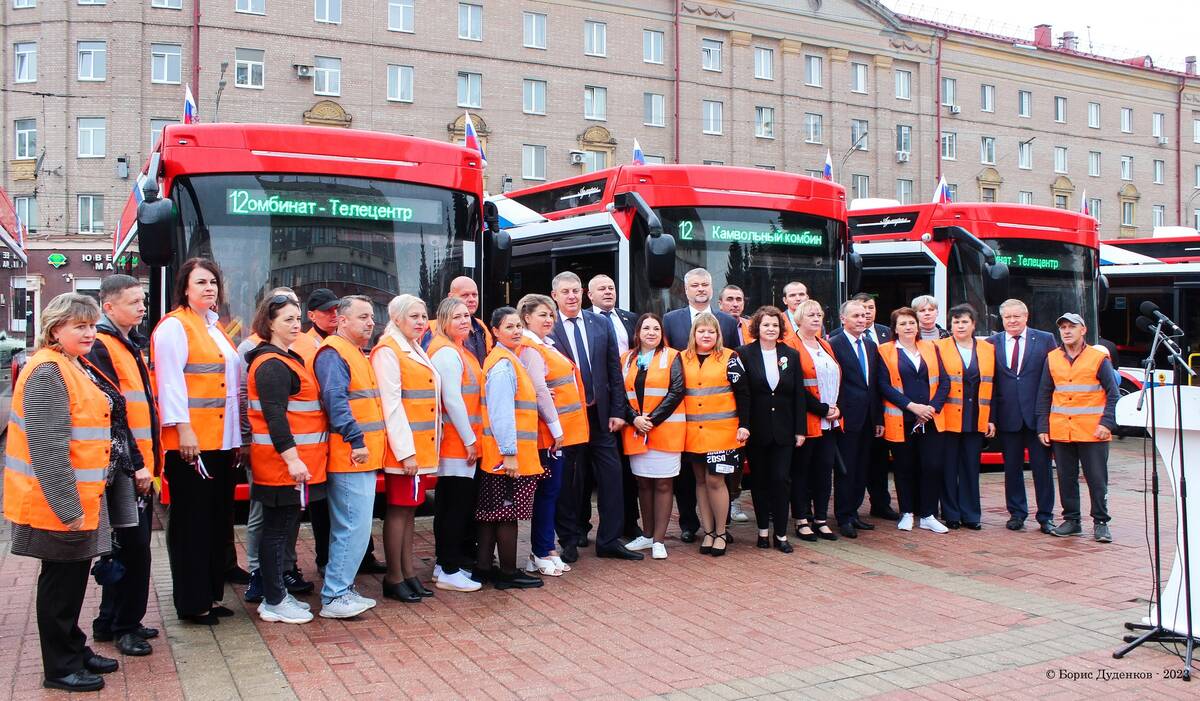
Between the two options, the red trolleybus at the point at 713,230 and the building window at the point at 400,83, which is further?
the building window at the point at 400,83

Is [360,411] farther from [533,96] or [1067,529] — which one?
[533,96]

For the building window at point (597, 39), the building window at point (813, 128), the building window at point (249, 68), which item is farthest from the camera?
the building window at point (813, 128)

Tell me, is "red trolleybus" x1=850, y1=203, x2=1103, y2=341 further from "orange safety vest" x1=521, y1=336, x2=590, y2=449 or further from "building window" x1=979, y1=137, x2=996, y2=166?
"building window" x1=979, y1=137, x2=996, y2=166

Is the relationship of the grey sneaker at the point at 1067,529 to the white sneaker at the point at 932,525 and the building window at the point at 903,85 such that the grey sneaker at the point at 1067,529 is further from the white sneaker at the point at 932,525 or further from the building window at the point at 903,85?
the building window at the point at 903,85

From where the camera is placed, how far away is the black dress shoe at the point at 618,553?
775cm

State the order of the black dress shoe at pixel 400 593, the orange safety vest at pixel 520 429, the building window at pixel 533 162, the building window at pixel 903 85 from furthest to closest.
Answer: the building window at pixel 903 85, the building window at pixel 533 162, the orange safety vest at pixel 520 429, the black dress shoe at pixel 400 593

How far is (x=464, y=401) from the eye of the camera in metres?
6.68

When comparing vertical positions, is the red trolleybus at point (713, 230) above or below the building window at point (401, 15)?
below

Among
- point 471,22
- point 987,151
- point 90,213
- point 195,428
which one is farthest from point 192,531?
point 987,151

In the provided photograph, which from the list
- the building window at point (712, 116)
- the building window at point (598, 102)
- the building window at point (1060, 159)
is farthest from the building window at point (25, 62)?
the building window at point (1060, 159)

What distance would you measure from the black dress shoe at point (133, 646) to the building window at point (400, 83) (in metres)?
34.0

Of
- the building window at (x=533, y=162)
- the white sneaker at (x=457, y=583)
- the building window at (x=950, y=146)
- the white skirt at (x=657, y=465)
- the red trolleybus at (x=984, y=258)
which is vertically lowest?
the white sneaker at (x=457, y=583)

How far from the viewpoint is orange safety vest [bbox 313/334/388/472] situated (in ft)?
19.6

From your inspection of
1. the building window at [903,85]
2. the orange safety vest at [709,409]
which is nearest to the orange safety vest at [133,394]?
the orange safety vest at [709,409]
